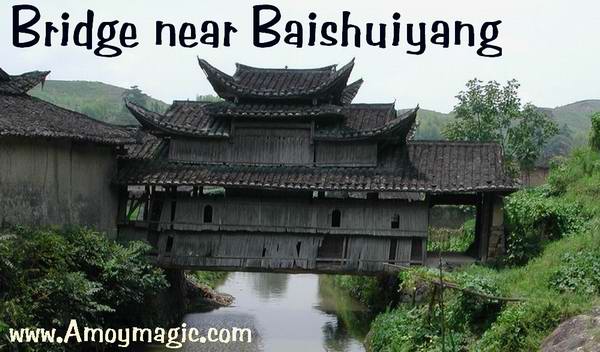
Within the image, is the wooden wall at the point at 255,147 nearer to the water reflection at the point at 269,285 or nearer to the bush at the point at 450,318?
the bush at the point at 450,318

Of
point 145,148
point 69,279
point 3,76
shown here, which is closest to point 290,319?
point 145,148

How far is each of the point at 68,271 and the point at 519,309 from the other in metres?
9.36

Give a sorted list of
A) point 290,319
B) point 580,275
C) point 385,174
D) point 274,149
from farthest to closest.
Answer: point 290,319 < point 274,149 < point 385,174 < point 580,275

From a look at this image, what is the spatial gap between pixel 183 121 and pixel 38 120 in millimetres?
4825

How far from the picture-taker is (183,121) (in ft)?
68.7

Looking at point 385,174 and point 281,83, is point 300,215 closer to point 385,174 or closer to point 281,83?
point 385,174

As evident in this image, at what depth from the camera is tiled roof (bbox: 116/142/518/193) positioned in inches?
739

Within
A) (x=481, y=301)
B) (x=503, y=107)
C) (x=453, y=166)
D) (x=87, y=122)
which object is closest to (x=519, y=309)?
(x=481, y=301)

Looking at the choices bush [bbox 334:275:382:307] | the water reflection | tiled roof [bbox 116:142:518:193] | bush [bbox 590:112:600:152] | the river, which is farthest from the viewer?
the water reflection

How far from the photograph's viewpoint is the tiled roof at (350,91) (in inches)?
874

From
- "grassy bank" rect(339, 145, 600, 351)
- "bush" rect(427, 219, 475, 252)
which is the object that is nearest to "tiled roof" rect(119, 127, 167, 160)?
"grassy bank" rect(339, 145, 600, 351)

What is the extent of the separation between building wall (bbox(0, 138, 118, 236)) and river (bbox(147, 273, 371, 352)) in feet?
13.6

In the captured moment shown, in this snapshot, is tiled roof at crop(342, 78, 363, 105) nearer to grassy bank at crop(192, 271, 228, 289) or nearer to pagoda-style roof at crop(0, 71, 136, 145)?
pagoda-style roof at crop(0, 71, 136, 145)

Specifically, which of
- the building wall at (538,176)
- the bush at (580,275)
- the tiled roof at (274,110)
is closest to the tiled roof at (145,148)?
the tiled roof at (274,110)
